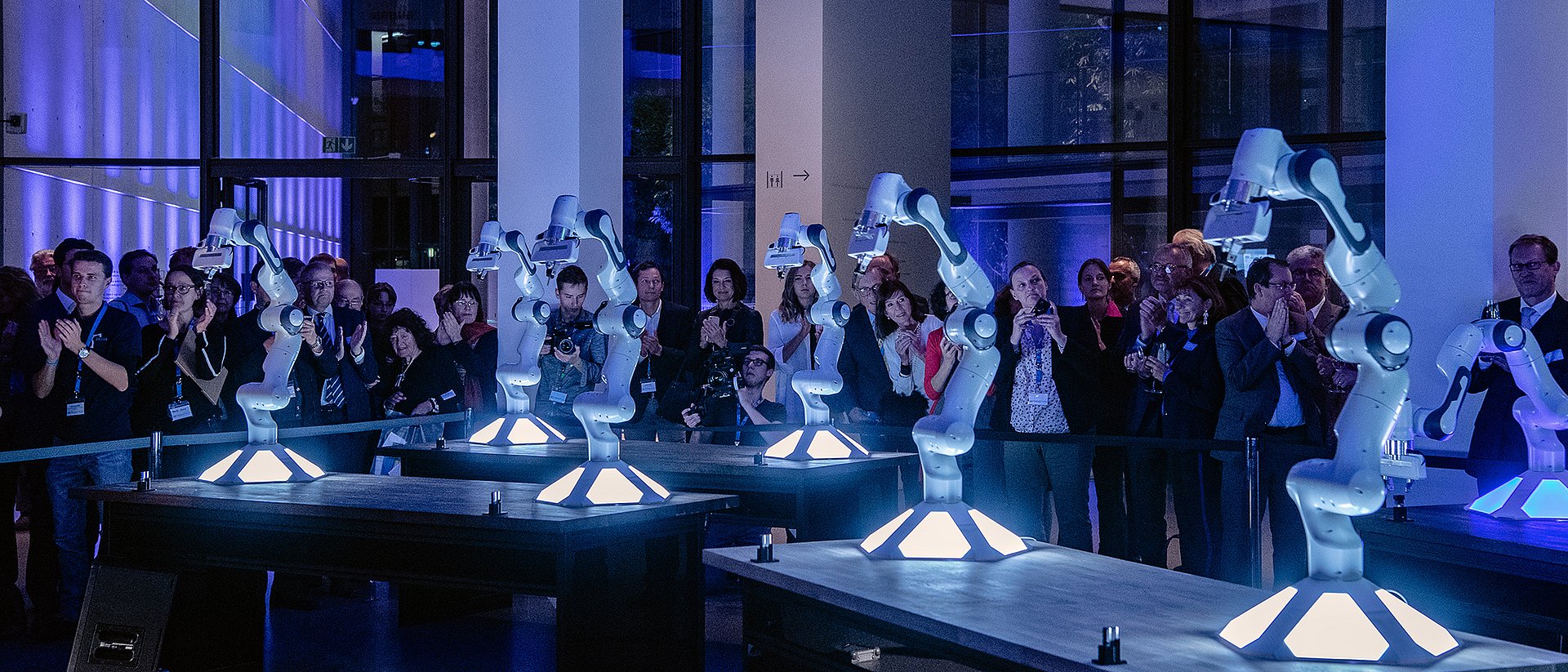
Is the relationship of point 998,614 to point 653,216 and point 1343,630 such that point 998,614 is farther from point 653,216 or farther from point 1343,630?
point 653,216

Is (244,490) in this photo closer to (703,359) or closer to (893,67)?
(703,359)

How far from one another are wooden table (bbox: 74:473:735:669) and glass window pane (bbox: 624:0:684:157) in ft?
19.0

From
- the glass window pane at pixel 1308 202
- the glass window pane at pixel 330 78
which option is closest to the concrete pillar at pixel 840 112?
the glass window pane at pixel 1308 202

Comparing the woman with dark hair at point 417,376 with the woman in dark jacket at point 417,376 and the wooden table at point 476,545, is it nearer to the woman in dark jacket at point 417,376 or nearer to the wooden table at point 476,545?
the woman in dark jacket at point 417,376

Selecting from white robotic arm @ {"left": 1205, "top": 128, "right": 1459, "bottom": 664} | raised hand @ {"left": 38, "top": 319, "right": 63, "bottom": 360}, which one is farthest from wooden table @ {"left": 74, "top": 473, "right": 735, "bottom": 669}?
white robotic arm @ {"left": 1205, "top": 128, "right": 1459, "bottom": 664}

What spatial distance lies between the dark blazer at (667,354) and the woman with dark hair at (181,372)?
166cm

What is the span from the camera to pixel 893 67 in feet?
28.0

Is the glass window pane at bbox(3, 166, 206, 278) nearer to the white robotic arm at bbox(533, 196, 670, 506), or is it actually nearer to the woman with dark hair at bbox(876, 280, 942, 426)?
the woman with dark hair at bbox(876, 280, 942, 426)

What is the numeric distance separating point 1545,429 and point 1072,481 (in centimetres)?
207

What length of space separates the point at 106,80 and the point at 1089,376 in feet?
23.9

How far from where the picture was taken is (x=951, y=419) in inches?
115

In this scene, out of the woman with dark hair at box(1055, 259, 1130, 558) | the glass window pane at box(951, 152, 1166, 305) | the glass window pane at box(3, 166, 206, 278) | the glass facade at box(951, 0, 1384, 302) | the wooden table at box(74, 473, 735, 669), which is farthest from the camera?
the glass window pane at box(3, 166, 206, 278)

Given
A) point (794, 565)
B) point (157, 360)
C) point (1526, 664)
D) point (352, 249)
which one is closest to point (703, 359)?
point (157, 360)

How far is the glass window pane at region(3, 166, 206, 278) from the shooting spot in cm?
944
